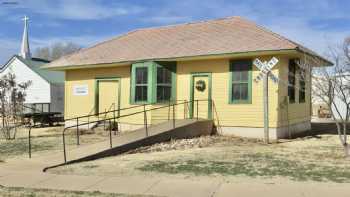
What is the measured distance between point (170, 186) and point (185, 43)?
36.4 feet

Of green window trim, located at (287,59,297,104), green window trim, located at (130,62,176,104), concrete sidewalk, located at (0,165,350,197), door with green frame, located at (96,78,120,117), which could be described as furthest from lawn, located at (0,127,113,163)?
green window trim, located at (287,59,297,104)

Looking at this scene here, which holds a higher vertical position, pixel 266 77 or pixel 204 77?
pixel 204 77

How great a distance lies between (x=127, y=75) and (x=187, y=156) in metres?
8.40

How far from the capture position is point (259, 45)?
1586cm

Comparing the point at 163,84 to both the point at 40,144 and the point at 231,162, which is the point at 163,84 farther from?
the point at 231,162

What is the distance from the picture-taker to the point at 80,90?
21.4 meters

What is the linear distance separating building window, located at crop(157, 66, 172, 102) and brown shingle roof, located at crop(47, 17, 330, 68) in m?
0.67

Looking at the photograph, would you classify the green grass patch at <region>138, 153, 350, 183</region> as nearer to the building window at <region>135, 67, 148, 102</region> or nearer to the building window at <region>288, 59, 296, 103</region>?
the building window at <region>288, 59, 296, 103</region>

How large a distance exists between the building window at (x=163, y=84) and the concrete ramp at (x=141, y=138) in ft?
4.66

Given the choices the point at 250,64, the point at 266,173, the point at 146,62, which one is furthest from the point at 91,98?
the point at 266,173

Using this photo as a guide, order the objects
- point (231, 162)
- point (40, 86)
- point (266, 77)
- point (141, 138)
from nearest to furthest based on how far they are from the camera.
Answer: point (231, 162) < point (141, 138) < point (266, 77) < point (40, 86)

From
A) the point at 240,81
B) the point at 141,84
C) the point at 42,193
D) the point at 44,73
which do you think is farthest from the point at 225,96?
the point at 44,73

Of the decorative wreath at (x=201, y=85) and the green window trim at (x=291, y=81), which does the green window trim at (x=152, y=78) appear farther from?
the green window trim at (x=291, y=81)

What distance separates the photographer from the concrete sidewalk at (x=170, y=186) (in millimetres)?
7598
